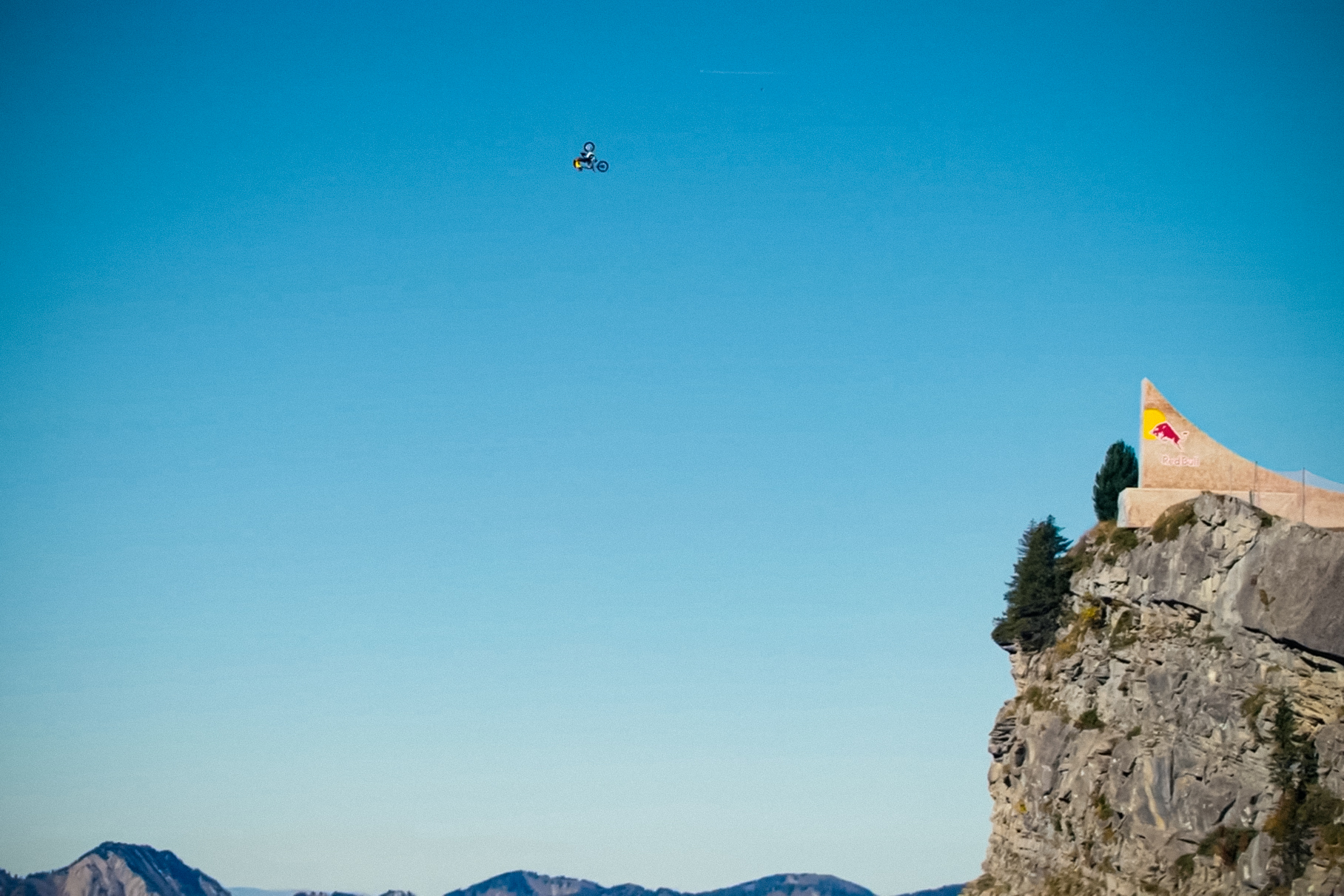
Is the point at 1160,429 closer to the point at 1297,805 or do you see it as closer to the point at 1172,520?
the point at 1172,520

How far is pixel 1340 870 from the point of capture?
114 m

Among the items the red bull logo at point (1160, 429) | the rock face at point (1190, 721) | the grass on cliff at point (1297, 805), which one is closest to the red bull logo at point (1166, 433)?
the red bull logo at point (1160, 429)

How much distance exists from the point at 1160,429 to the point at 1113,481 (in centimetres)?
1420

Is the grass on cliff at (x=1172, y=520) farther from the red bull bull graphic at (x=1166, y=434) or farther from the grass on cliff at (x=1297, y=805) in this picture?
the grass on cliff at (x=1297, y=805)

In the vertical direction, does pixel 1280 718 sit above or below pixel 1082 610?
below

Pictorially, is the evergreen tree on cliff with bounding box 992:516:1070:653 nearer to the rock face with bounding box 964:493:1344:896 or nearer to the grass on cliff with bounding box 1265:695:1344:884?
the rock face with bounding box 964:493:1344:896

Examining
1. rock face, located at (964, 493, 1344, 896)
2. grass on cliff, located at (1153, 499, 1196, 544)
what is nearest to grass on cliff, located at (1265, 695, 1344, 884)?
rock face, located at (964, 493, 1344, 896)

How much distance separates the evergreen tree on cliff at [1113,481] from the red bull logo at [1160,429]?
41.8ft

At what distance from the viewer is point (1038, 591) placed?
15238cm

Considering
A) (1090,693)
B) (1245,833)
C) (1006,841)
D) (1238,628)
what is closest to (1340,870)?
(1245,833)

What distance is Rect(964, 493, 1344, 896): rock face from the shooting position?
120375 mm

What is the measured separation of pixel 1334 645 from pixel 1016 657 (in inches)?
1553

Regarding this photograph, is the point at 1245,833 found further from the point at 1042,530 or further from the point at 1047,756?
the point at 1042,530

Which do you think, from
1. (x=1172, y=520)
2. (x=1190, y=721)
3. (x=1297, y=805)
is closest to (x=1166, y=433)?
(x=1172, y=520)
